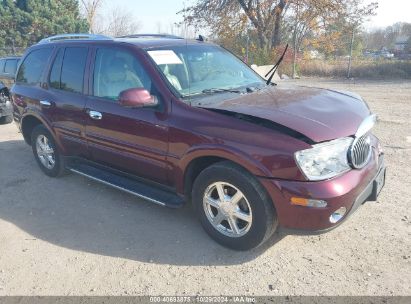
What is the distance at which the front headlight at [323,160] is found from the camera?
2896 mm

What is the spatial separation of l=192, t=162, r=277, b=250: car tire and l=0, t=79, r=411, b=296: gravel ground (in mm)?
170

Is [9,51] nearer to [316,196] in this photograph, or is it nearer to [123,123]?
[123,123]

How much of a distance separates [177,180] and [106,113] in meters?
1.17

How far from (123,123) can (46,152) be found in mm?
2139

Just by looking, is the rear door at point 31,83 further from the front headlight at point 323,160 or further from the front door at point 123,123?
the front headlight at point 323,160

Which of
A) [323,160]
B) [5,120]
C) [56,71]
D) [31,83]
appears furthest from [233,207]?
[5,120]

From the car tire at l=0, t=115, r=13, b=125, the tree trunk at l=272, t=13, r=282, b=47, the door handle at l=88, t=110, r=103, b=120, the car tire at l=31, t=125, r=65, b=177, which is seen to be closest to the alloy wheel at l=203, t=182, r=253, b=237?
the door handle at l=88, t=110, r=103, b=120

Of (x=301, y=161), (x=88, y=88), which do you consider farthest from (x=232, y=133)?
(x=88, y=88)

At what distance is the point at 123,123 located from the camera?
402 centimetres

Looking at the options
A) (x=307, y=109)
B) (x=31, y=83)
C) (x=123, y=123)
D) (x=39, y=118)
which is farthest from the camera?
(x=31, y=83)

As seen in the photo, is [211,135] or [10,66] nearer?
[211,135]

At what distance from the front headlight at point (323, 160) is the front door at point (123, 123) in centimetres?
138

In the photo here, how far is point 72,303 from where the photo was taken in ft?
9.51

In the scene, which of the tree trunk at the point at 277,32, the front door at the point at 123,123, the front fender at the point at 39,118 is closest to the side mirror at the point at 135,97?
the front door at the point at 123,123
